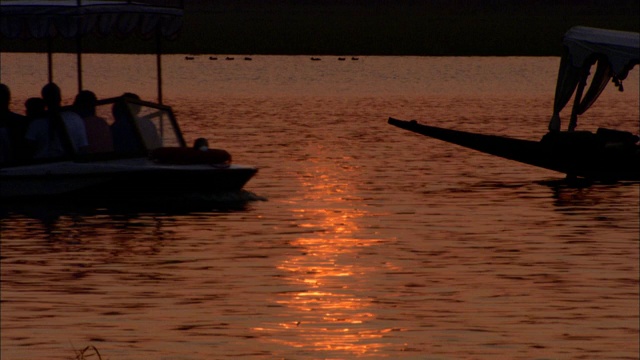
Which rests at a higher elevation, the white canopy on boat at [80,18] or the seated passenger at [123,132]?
the white canopy on boat at [80,18]

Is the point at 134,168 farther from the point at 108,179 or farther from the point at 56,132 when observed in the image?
the point at 56,132

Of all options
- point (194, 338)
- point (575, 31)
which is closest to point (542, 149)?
point (575, 31)

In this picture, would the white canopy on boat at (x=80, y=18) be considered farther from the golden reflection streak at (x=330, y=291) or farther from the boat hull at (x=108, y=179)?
the golden reflection streak at (x=330, y=291)

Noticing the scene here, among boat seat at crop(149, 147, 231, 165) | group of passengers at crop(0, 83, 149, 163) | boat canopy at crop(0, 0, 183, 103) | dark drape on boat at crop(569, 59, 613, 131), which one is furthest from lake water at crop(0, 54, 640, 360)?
boat canopy at crop(0, 0, 183, 103)

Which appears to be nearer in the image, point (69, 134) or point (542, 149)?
point (69, 134)

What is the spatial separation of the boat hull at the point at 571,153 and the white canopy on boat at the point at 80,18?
927 centimetres

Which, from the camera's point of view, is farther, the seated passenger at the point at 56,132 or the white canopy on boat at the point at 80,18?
the white canopy on boat at the point at 80,18

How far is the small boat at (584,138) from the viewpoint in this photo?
118 feet

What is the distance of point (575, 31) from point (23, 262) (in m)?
18.7

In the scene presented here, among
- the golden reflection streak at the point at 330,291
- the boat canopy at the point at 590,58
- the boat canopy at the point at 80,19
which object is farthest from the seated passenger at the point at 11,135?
the boat canopy at the point at 590,58

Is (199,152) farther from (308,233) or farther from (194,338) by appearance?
(194,338)

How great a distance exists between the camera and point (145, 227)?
91.4ft

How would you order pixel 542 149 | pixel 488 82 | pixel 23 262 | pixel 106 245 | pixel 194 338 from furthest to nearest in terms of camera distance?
1. pixel 488 82
2. pixel 542 149
3. pixel 106 245
4. pixel 23 262
5. pixel 194 338

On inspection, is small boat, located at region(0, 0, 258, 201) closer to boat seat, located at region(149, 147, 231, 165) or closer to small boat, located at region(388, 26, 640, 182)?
boat seat, located at region(149, 147, 231, 165)
